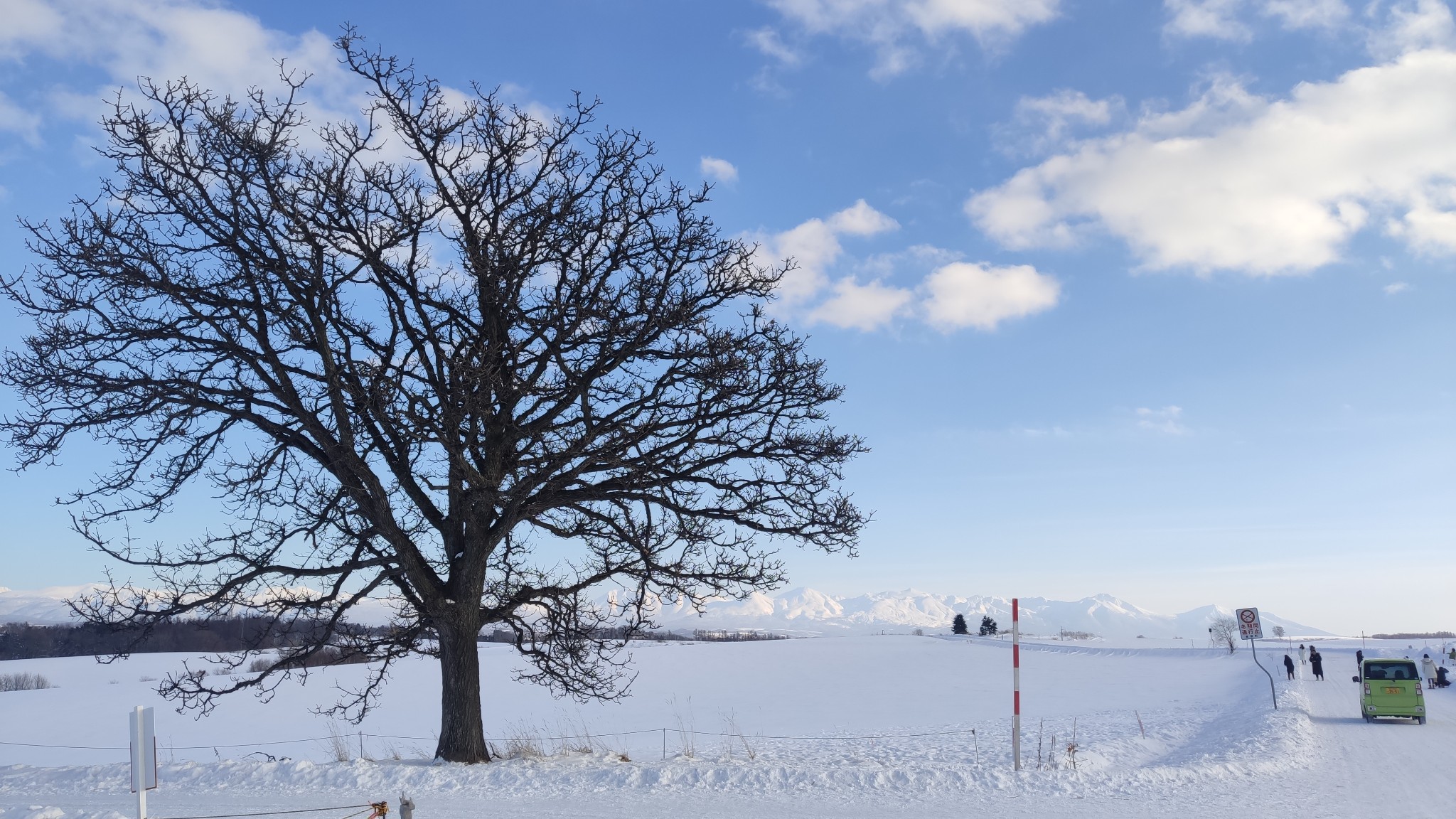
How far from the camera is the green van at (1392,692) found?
2373 centimetres

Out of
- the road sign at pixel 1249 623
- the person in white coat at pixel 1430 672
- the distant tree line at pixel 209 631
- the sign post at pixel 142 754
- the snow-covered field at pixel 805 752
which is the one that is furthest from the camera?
the person in white coat at pixel 1430 672

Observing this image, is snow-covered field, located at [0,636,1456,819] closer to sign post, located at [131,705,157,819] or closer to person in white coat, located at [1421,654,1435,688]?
sign post, located at [131,705,157,819]

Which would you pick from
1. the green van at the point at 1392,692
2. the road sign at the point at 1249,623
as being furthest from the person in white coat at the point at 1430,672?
the green van at the point at 1392,692

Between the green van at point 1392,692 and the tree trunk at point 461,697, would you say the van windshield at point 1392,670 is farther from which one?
the tree trunk at point 461,697

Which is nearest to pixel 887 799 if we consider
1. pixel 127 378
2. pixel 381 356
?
pixel 381 356

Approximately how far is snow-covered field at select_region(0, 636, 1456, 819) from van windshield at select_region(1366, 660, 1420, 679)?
119cm

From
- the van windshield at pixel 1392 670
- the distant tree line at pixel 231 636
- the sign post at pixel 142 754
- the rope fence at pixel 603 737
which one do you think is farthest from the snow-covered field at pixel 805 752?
the sign post at pixel 142 754

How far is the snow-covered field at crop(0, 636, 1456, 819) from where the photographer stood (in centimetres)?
1138

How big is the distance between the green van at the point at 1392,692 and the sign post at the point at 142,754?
87.1ft

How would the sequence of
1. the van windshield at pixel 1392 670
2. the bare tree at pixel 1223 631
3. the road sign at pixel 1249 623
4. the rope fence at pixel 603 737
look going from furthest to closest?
the bare tree at pixel 1223 631
the road sign at pixel 1249 623
the rope fence at pixel 603 737
the van windshield at pixel 1392 670

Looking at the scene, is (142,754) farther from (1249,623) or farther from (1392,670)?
(1249,623)

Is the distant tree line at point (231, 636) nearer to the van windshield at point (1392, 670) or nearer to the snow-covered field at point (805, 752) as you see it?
the snow-covered field at point (805, 752)

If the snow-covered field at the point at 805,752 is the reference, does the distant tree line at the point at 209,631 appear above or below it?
above

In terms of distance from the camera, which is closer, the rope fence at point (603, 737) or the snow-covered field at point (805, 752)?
the snow-covered field at point (805, 752)
